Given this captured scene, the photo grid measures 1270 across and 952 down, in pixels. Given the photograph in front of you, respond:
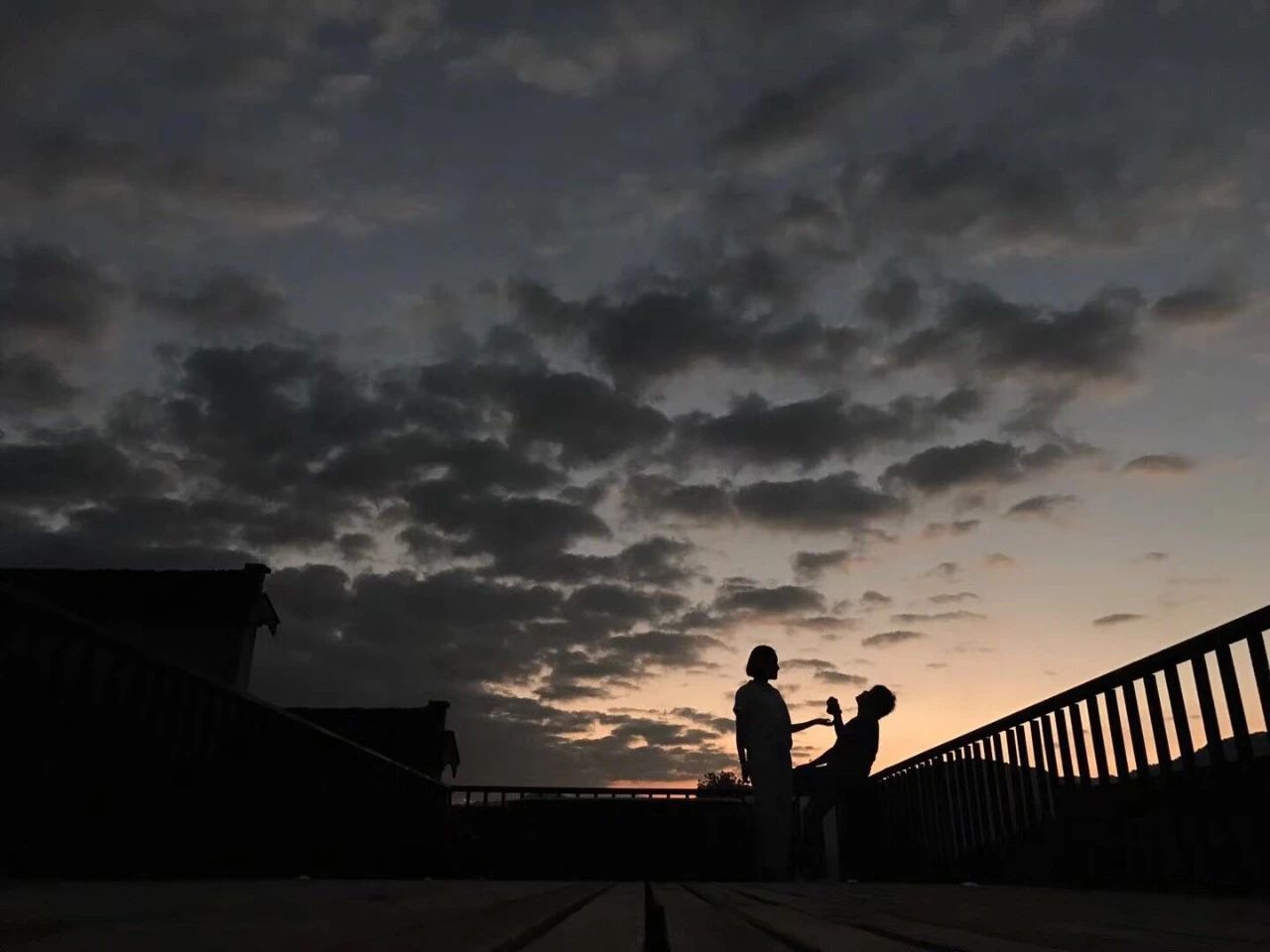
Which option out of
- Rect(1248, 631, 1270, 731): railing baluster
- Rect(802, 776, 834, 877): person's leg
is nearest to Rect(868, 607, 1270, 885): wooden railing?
Rect(1248, 631, 1270, 731): railing baluster

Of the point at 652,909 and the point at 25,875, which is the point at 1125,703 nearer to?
the point at 652,909

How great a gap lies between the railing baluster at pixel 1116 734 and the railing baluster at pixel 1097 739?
5.3 inches

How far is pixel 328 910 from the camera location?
1691 millimetres

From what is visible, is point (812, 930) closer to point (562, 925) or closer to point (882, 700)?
point (562, 925)

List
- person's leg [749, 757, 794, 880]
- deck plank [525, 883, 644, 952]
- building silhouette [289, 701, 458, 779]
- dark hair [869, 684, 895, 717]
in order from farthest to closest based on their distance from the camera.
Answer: building silhouette [289, 701, 458, 779]
dark hair [869, 684, 895, 717]
person's leg [749, 757, 794, 880]
deck plank [525, 883, 644, 952]

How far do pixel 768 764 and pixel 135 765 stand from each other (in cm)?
401

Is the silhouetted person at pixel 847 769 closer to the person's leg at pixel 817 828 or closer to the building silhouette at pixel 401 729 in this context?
the person's leg at pixel 817 828

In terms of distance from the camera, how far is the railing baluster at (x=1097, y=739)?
3.92m

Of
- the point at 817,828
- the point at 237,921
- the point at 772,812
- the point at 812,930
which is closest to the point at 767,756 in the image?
the point at 772,812

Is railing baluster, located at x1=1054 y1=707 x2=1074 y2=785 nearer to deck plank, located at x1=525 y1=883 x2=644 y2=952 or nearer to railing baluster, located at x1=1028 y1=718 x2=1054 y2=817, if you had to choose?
railing baluster, located at x1=1028 y1=718 x2=1054 y2=817

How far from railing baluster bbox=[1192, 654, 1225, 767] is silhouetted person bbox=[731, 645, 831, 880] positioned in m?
3.40

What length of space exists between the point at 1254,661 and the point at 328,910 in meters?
2.60

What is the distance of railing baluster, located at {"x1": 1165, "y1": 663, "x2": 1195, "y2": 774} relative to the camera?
317cm

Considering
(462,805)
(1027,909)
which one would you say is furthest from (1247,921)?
(462,805)
